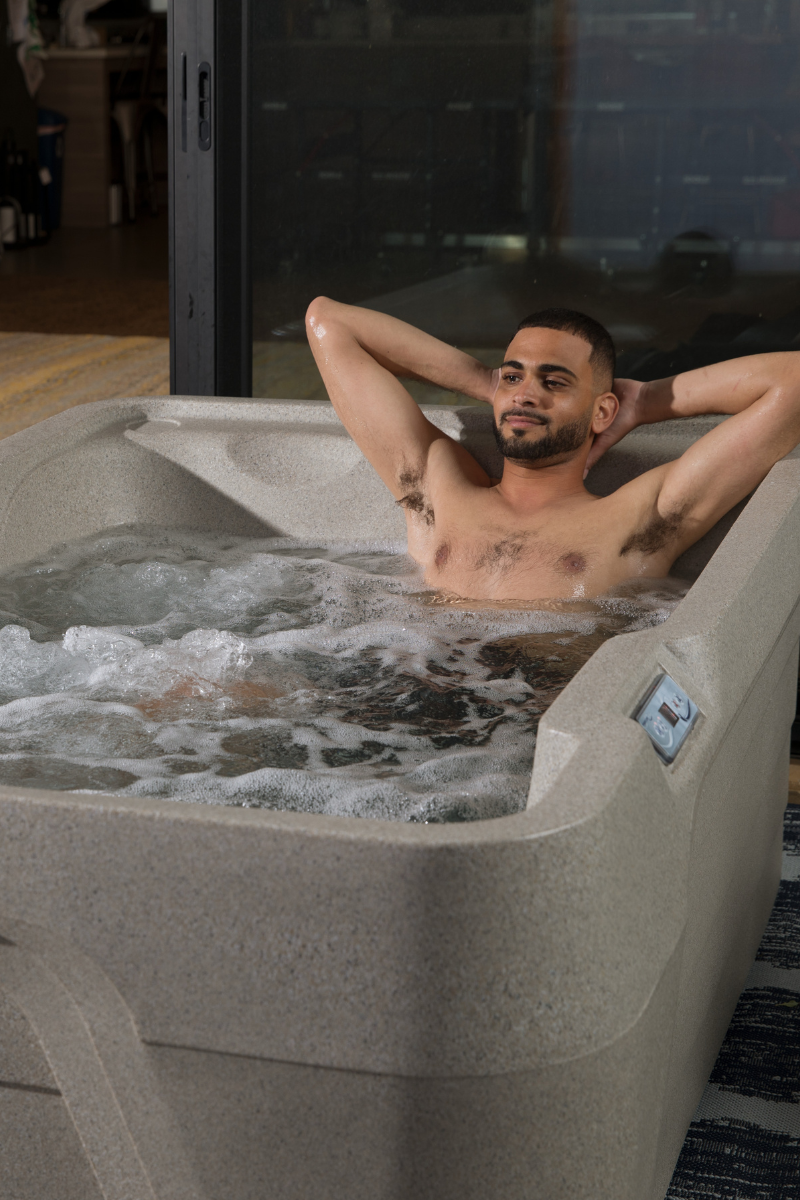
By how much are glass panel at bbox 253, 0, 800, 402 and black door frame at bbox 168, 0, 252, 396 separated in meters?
0.04

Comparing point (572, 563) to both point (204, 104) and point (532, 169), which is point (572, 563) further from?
point (204, 104)

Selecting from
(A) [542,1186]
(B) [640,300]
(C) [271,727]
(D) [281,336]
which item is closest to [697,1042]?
(A) [542,1186]

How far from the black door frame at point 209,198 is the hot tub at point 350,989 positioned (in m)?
1.85

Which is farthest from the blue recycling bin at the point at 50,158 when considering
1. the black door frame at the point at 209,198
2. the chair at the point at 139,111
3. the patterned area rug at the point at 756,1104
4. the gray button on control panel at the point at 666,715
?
the gray button on control panel at the point at 666,715

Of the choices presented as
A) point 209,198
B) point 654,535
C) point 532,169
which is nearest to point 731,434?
point 654,535

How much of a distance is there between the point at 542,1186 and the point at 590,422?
1.29m

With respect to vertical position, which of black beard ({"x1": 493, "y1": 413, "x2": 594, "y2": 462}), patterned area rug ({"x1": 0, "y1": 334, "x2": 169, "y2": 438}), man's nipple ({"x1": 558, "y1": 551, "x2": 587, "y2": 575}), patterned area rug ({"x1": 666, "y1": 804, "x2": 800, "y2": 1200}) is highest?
black beard ({"x1": 493, "y1": 413, "x2": 594, "y2": 462})

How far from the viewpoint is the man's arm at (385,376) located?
2018 millimetres

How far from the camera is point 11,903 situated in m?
0.81

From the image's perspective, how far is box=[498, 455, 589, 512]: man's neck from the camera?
1.94 m

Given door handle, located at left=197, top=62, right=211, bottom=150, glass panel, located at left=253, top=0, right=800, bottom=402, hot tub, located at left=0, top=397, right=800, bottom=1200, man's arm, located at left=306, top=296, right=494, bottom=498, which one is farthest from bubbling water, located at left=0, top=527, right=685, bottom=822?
door handle, located at left=197, top=62, right=211, bottom=150

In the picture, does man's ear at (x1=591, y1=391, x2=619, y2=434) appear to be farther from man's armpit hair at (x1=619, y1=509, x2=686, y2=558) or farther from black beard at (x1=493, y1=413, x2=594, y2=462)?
man's armpit hair at (x1=619, y1=509, x2=686, y2=558)

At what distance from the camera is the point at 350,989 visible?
30.2 inches

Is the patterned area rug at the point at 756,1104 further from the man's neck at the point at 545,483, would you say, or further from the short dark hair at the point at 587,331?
the short dark hair at the point at 587,331
